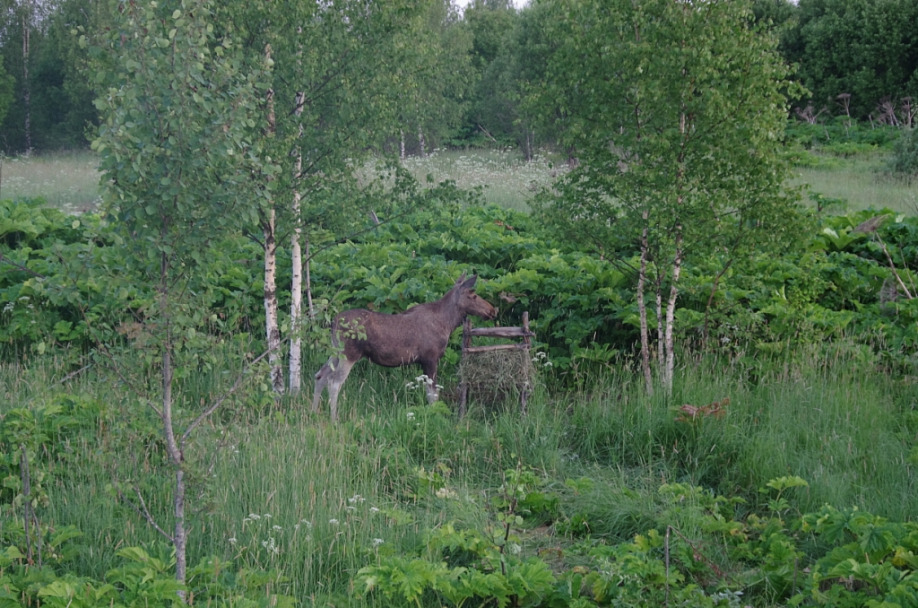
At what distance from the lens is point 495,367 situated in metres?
8.60

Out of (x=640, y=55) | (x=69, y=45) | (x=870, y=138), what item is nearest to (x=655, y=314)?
(x=640, y=55)

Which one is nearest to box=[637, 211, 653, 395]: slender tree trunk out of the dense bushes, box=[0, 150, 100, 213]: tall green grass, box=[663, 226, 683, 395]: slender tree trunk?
box=[663, 226, 683, 395]: slender tree trunk

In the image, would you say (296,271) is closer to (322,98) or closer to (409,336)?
(409,336)

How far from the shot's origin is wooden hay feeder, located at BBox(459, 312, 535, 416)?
28.1 feet

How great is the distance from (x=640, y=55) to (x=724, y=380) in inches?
135

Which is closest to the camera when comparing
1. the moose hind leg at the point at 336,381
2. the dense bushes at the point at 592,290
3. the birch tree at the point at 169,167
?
the birch tree at the point at 169,167

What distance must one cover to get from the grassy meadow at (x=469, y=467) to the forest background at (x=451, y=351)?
0.04 metres

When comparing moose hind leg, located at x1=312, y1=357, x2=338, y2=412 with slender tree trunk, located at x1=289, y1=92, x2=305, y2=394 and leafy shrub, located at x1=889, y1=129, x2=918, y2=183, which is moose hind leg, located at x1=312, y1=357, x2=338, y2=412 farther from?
leafy shrub, located at x1=889, y1=129, x2=918, y2=183

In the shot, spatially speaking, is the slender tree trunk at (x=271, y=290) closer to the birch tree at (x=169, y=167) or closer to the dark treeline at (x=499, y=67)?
the birch tree at (x=169, y=167)

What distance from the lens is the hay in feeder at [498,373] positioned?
28.1 ft

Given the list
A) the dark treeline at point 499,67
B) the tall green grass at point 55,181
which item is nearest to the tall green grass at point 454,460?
the tall green grass at point 55,181

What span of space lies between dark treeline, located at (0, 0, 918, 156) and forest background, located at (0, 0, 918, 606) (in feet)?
44.6

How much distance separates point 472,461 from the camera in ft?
24.1

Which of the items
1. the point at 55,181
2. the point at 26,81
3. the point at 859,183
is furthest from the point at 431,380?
the point at 26,81
